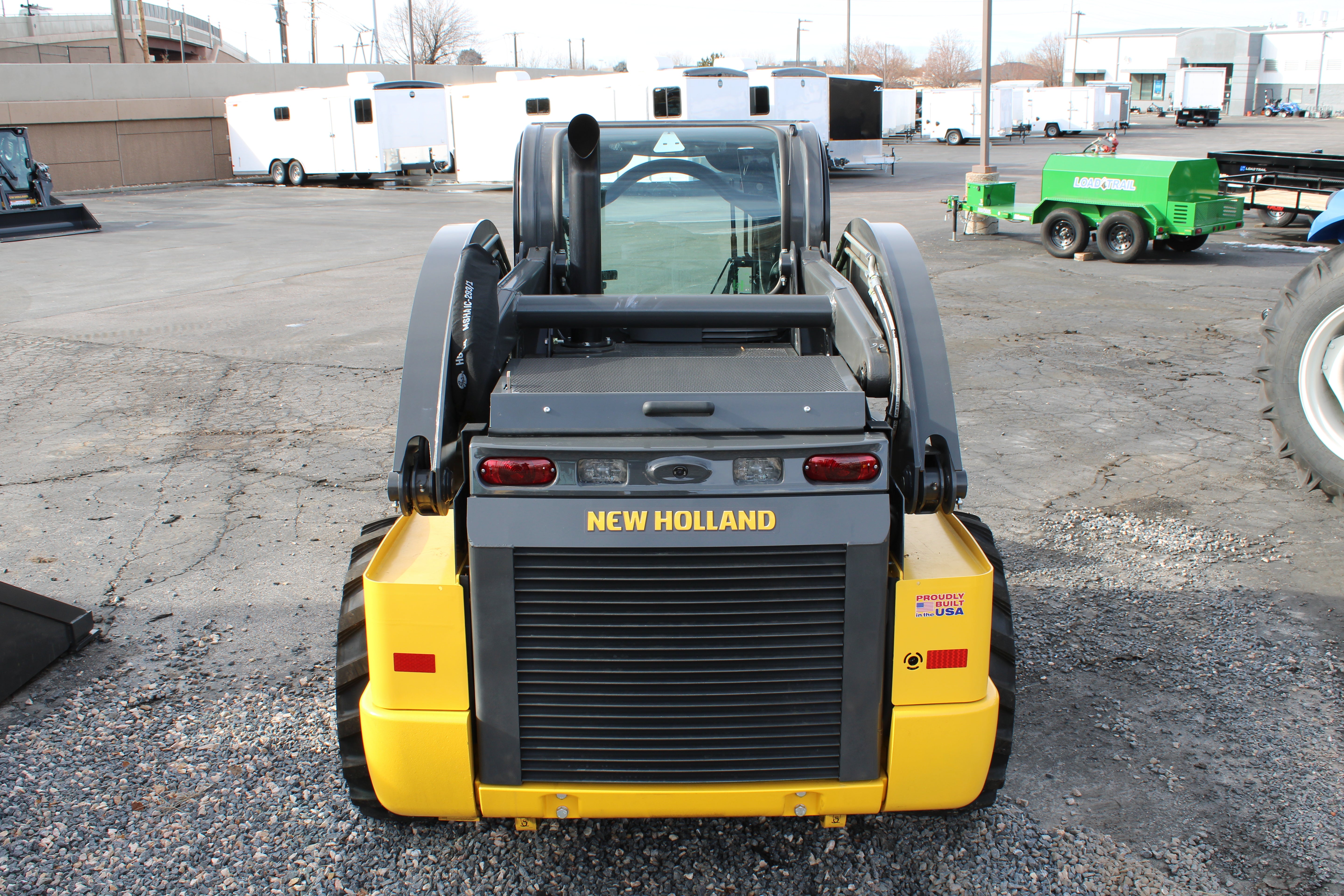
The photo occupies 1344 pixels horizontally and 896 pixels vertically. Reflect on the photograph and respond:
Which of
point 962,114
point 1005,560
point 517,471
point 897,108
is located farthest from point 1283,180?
point 962,114

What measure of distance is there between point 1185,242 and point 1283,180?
233cm

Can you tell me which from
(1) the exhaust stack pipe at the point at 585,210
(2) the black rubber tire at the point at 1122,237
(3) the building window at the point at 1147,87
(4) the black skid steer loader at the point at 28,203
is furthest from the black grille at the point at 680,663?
(3) the building window at the point at 1147,87

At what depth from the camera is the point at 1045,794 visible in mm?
3201

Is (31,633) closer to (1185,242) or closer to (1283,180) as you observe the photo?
(1185,242)

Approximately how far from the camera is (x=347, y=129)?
3086cm

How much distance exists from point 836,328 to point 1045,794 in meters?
1.60

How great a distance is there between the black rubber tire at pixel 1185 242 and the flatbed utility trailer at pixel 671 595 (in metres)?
13.5

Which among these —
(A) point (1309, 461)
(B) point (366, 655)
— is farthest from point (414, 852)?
(A) point (1309, 461)

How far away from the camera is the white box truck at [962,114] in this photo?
47625mm

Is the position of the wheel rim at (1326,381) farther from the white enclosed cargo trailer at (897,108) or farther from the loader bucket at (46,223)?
the white enclosed cargo trailer at (897,108)

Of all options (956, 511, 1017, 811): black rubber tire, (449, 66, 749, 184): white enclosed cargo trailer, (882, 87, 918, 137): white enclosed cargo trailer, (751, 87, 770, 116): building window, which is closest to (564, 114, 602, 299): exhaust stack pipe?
(956, 511, 1017, 811): black rubber tire

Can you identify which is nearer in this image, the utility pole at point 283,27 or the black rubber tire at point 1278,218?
the black rubber tire at point 1278,218

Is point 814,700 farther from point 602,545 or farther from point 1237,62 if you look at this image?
point 1237,62

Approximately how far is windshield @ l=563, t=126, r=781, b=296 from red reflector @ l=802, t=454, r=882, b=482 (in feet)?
6.92
